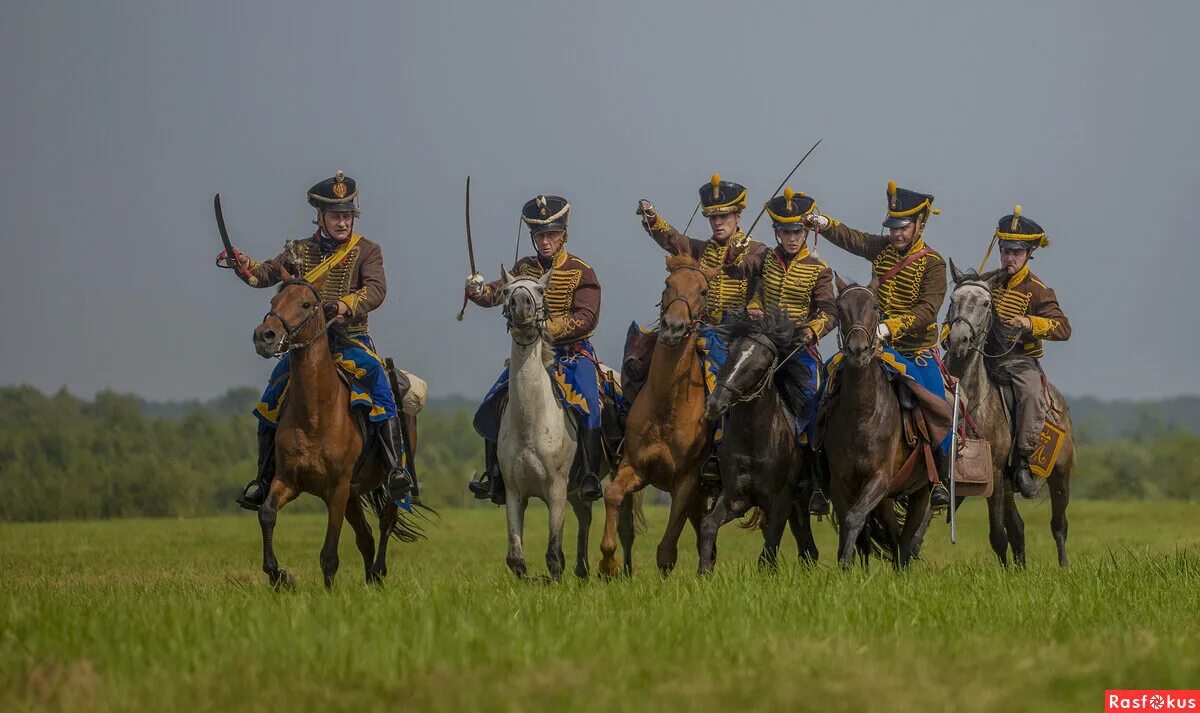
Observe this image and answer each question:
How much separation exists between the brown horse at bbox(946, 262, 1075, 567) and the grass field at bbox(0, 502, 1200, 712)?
Answer: 3103 millimetres

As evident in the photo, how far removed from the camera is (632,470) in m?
15.5

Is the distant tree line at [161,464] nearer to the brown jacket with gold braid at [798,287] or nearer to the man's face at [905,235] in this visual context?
the brown jacket with gold braid at [798,287]

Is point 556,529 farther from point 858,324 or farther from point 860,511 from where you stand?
point 858,324

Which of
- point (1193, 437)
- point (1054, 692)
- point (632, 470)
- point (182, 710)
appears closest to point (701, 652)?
point (1054, 692)

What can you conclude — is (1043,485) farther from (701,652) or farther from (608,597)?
(701,652)

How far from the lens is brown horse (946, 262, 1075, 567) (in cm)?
1636

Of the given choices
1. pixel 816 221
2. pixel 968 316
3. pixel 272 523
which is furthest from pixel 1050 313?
pixel 272 523

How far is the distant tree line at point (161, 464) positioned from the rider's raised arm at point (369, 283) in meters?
26.1

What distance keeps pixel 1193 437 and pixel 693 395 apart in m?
47.2

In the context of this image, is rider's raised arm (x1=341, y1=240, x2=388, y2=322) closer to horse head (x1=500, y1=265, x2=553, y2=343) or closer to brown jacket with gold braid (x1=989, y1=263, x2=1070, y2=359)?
horse head (x1=500, y1=265, x2=553, y2=343)

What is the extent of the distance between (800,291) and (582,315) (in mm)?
2044

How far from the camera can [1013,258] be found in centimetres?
1795

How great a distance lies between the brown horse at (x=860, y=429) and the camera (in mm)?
14148

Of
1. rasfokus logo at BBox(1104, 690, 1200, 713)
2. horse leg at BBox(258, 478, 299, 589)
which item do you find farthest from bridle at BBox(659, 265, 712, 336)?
rasfokus logo at BBox(1104, 690, 1200, 713)
